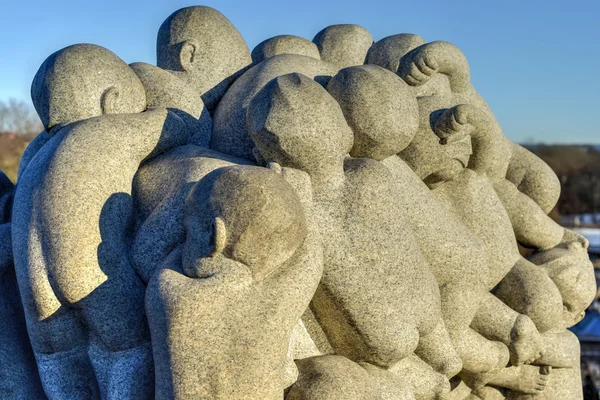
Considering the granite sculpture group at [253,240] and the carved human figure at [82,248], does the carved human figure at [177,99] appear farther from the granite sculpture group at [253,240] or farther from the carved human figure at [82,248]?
the carved human figure at [82,248]

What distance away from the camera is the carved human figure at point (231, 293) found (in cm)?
306

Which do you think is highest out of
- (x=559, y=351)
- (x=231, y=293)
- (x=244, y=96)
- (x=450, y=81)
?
(x=244, y=96)

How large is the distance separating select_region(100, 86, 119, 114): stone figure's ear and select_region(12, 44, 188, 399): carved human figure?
0.08 m

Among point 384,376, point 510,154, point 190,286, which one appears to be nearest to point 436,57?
point 510,154

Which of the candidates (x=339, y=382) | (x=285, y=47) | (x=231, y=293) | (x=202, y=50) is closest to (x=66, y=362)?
(x=231, y=293)

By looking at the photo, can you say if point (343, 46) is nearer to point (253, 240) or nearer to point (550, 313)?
point (550, 313)

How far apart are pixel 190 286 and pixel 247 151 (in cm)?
125

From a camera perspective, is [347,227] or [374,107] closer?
[347,227]

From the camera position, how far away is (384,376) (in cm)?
387

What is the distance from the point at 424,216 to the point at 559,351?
1547mm

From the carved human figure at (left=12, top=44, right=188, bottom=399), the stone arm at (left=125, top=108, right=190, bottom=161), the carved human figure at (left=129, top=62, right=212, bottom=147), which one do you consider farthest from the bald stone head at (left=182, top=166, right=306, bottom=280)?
the carved human figure at (left=129, top=62, right=212, bottom=147)

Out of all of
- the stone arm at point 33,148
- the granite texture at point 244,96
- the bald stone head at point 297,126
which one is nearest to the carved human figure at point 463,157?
the granite texture at point 244,96

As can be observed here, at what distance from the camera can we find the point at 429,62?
15.5ft

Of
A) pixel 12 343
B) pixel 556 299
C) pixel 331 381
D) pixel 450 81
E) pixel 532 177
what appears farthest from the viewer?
pixel 532 177
